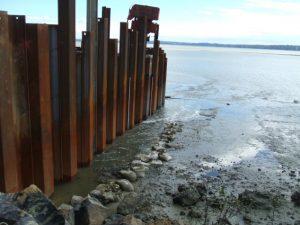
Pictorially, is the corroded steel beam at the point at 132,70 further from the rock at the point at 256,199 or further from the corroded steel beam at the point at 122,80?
the rock at the point at 256,199

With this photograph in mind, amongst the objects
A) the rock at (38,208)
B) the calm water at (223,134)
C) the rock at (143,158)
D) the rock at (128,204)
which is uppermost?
the rock at (38,208)

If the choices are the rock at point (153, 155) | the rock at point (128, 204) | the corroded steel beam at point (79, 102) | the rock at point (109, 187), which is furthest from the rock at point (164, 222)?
the rock at point (153, 155)

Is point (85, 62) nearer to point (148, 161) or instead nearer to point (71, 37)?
point (71, 37)

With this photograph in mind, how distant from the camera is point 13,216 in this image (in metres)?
3.74

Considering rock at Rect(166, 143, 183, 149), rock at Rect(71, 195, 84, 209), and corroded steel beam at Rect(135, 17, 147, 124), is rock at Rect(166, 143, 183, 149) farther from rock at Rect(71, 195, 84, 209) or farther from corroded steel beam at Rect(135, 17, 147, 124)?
rock at Rect(71, 195, 84, 209)

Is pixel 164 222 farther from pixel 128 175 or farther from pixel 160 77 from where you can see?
pixel 160 77

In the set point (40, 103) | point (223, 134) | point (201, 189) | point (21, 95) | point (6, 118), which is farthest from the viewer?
point (223, 134)

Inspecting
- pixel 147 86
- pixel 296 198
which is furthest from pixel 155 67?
pixel 296 198

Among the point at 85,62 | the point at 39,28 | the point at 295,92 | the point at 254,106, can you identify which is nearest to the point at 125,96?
the point at 85,62

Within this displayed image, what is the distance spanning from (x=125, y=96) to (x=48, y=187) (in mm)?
4841

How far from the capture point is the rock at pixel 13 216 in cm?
370

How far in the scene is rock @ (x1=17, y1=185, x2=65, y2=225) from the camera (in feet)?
13.8

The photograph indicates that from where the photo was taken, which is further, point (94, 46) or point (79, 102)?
point (94, 46)

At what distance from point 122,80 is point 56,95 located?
12.9 feet
